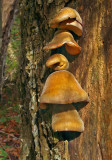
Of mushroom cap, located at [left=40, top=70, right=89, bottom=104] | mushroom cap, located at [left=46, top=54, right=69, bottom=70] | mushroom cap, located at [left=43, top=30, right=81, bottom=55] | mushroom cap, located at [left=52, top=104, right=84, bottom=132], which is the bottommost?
mushroom cap, located at [left=52, top=104, right=84, bottom=132]

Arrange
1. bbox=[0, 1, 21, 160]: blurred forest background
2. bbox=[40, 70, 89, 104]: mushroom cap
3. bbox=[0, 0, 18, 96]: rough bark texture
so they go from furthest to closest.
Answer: bbox=[0, 0, 18, 96]: rough bark texture < bbox=[0, 1, 21, 160]: blurred forest background < bbox=[40, 70, 89, 104]: mushroom cap

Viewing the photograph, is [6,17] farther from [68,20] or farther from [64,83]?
[64,83]

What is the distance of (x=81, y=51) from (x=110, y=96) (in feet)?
1.46

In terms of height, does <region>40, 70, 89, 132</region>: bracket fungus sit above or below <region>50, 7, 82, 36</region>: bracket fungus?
below

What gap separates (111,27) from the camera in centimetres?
157

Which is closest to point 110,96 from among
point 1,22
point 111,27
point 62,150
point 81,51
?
point 81,51

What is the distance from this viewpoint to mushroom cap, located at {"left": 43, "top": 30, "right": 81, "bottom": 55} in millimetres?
1521

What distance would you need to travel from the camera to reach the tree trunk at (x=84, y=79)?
5.26 feet

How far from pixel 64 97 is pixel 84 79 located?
293 millimetres

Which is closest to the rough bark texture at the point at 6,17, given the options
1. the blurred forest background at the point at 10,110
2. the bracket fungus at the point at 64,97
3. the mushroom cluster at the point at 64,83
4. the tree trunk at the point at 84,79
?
the blurred forest background at the point at 10,110

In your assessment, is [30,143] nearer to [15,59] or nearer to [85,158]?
[85,158]

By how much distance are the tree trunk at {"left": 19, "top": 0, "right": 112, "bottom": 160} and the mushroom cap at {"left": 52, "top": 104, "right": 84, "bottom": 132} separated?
0.25 feet

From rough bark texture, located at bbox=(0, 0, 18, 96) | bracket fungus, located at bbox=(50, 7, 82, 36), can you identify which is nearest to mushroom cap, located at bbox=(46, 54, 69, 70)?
bracket fungus, located at bbox=(50, 7, 82, 36)

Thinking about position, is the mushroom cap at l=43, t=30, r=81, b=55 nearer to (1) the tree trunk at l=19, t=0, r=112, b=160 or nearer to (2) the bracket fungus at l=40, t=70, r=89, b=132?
(1) the tree trunk at l=19, t=0, r=112, b=160
